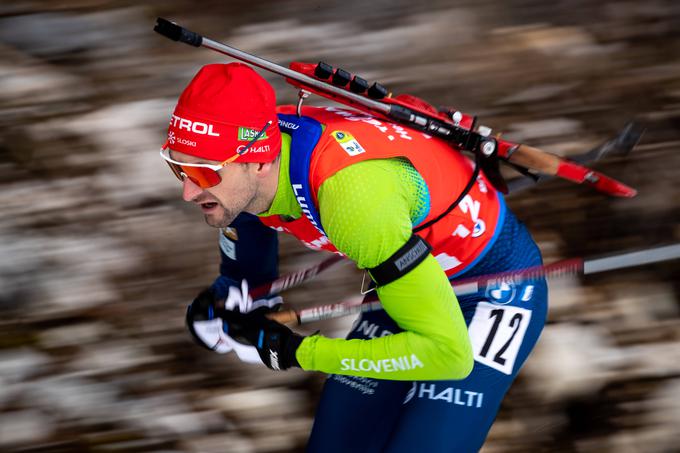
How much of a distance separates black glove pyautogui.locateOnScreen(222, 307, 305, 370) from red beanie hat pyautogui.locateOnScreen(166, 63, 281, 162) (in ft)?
2.05

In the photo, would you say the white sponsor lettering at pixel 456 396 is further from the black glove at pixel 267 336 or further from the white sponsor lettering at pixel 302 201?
the white sponsor lettering at pixel 302 201

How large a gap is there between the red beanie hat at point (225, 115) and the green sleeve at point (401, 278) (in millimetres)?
288

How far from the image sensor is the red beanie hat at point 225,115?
Answer: 2.65 metres

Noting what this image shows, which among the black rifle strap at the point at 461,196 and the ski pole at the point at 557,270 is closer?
the black rifle strap at the point at 461,196

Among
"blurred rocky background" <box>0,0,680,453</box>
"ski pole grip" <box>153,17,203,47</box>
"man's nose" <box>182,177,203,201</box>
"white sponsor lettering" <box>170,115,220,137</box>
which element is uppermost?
"ski pole grip" <box>153,17,203,47</box>

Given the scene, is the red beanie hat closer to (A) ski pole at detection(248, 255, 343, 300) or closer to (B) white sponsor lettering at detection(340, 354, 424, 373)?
(B) white sponsor lettering at detection(340, 354, 424, 373)

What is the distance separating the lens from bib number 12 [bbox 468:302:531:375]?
3.06 meters

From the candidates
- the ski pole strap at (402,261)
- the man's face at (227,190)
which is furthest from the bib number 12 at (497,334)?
the man's face at (227,190)

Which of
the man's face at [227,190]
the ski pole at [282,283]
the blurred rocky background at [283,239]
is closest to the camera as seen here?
the man's face at [227,190]

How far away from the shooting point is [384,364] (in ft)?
8.99

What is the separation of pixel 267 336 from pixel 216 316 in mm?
317

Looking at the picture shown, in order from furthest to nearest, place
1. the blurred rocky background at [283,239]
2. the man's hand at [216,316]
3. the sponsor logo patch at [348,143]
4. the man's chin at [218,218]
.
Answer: the blurred rocky background at [283,239], the man's hand at [216,316], the man's chin at [218,218], the sponsor logo patch at [348,143]

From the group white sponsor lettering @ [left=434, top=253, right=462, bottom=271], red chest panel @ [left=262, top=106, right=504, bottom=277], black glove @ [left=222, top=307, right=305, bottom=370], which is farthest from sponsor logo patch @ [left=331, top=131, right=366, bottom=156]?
black glove @ [left=222, top=307, right=305, bottom=370]

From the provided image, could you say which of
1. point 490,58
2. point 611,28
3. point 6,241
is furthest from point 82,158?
point 611,28
